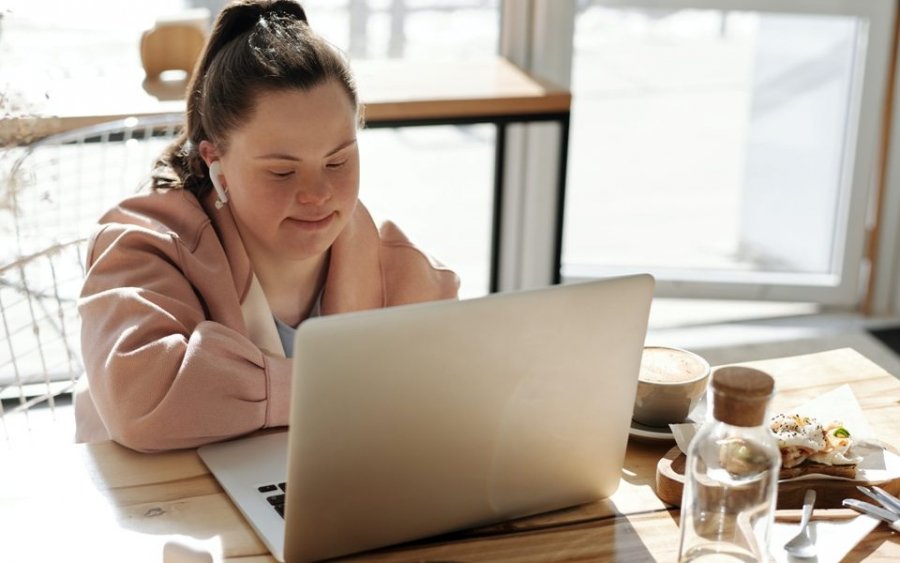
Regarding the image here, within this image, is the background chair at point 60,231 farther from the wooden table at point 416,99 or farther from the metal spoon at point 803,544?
the metal spoon at point 803,544

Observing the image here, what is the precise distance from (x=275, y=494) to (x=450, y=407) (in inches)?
9.8

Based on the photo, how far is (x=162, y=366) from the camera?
49.3 inches

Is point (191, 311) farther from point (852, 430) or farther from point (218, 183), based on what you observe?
point (852, 430)

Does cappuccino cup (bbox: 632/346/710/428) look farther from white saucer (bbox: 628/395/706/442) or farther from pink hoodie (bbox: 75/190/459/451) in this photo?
A: pink hoodie (bbox: 75/190/459/451)

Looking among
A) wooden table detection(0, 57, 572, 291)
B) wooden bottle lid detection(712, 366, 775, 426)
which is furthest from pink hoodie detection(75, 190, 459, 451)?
wooden table detection(0, 57, 572, 291)

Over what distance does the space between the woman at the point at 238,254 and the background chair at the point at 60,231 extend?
7.0 inches

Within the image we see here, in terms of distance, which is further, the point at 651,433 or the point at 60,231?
the point at 60,231

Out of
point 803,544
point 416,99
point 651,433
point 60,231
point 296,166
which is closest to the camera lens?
point 803,544

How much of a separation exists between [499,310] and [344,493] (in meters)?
0.20

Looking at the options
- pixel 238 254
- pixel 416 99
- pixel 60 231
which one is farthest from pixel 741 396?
pixel 416 99

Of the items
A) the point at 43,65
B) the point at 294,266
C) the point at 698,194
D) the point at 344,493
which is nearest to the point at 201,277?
the point at 294,266

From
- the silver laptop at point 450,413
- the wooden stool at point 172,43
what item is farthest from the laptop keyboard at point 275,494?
the wooden stool at point 172,43

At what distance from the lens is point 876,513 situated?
1.11 metres

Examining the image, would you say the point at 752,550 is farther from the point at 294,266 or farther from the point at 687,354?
the point at 294,266
